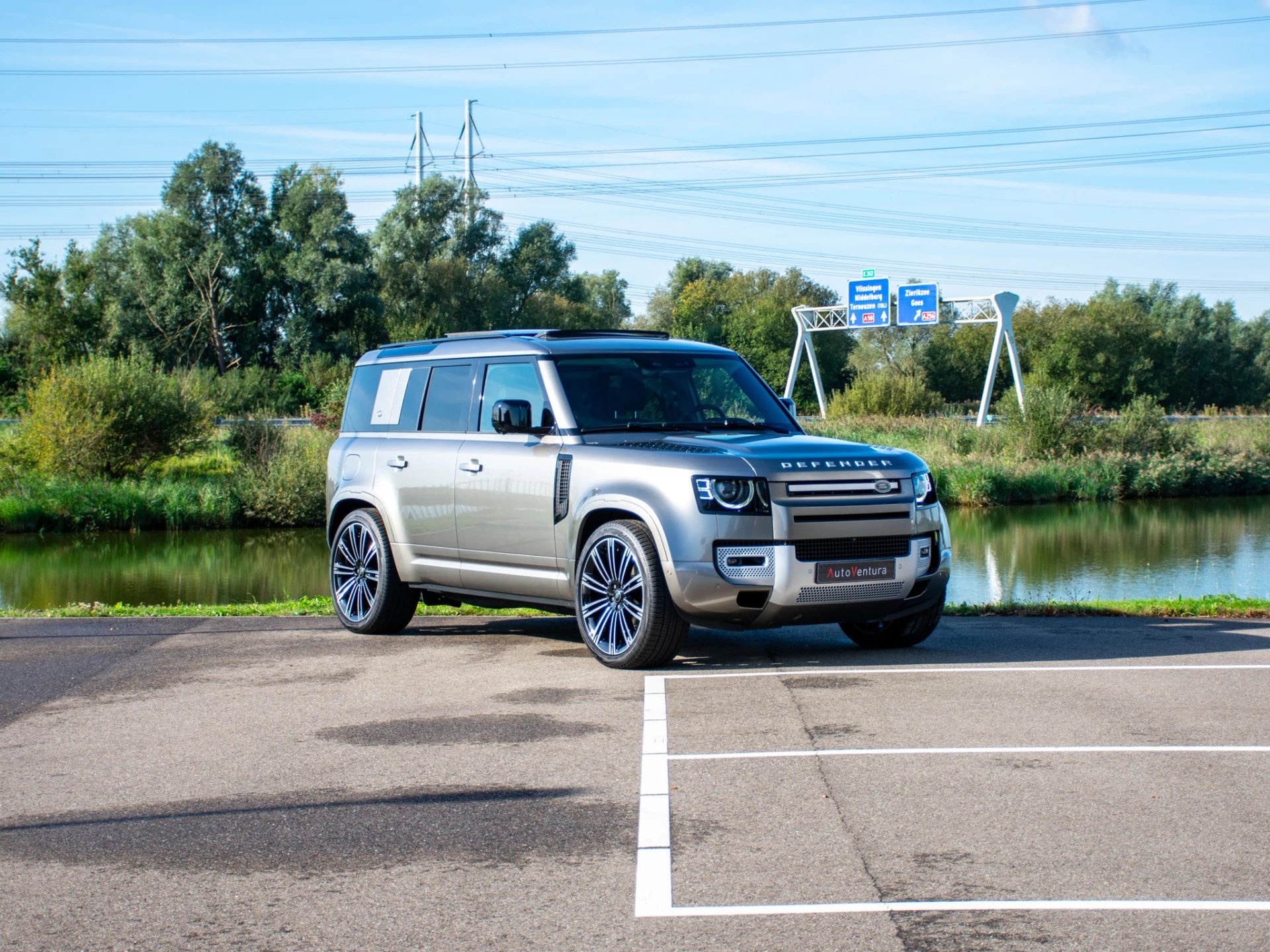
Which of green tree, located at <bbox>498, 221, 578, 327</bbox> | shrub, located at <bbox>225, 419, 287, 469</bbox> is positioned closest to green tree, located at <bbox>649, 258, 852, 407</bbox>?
green tree, located at <bbox>498, 221, 578, 327</bbox>

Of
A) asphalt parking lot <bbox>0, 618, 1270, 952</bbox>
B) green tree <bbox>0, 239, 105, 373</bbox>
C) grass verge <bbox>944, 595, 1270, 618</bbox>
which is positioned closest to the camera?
asphalt parking lot <bbox>0, 618, 1270, 952</bbox>

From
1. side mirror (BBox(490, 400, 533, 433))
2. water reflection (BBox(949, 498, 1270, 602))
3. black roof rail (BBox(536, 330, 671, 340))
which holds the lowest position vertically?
water reflection (BBox(949, 498, 1270, 602))

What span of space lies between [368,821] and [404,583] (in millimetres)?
5419

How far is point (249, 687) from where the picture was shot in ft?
27.7

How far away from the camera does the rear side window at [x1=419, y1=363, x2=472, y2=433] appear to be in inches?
410

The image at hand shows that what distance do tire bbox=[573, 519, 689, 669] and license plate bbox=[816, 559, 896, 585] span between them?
0.92 metres

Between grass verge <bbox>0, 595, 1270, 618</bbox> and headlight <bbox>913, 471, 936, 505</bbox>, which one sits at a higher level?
headlight <bbox>913, 471, 936, 505</bbox>

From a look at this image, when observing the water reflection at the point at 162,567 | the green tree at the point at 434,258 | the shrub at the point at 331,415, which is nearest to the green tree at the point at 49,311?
the green tree at the point at 434,258

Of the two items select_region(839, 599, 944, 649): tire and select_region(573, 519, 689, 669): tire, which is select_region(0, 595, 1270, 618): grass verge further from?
select_region(573, 519, 689, 669): tire

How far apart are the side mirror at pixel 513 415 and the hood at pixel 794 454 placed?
656mm

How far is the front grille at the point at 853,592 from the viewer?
8.48 m

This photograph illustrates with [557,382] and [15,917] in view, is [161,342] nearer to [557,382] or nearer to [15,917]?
[557,382]

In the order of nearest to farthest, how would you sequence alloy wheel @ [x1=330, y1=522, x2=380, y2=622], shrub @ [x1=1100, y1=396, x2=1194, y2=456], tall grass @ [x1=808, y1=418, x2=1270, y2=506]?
1. alloy wheel @ [x1=330, y1=522, x2=380, y2=622]
2. tall grass @ [x1=808, y1=418, x2=1270, y2=506]
3. shrub @ [x1=1100, y1=396, x2=1194, y2=456]

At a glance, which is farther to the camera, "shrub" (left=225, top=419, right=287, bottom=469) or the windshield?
"shrub" (left=225, top=419, right=287, bottom=469)
